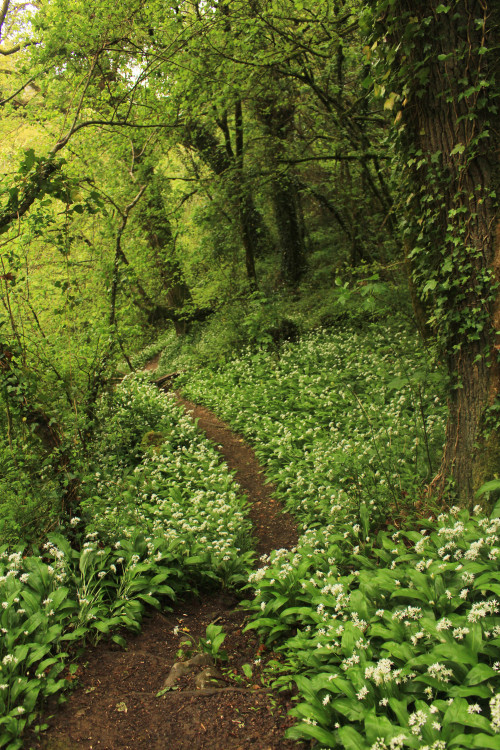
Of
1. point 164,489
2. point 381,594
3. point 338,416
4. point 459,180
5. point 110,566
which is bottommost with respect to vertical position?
point 164,489

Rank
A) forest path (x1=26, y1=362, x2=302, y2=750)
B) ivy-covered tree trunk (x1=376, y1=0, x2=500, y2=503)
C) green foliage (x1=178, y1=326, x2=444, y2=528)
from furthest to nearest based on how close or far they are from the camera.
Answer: green foliage (x1=178, y1=326, x2=444, y2=528), ivy-covered tree trunk (x1=376, y1=0, x2=500, y2=503), forest path (x1=26, y1=362, x2=302, y2=750)

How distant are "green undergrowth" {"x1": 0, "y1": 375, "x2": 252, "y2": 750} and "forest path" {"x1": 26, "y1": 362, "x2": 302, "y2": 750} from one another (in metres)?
0.15

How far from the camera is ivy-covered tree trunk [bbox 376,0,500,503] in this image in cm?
396

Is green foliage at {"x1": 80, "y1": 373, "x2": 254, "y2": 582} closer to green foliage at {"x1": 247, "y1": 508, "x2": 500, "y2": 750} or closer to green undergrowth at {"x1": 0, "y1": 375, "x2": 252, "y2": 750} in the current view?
green undergrowth at {"x1": 0, "y1": 375, "x2": 252, "y2": 750}

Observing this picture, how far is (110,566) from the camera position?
4.32 meters

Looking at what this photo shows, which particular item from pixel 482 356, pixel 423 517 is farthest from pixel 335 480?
pixel 482 356

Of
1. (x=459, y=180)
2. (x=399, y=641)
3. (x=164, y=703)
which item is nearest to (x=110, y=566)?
(x=164, y=703)

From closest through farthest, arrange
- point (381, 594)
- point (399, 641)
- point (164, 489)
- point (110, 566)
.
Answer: point (399, 641), point (381, 594), point (110, 566), point (164, 489)

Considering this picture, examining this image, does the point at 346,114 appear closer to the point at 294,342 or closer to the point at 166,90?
the point at 166,90

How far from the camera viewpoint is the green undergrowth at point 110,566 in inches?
131

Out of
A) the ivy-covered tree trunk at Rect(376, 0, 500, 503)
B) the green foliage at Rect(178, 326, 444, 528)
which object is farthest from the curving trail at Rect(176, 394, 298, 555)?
the ivy-covered tree trunk at Rect(376, 0, 500, 503)

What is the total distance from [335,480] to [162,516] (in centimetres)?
229

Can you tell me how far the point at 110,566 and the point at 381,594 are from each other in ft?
7.57

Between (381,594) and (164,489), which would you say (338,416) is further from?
(381,594)
